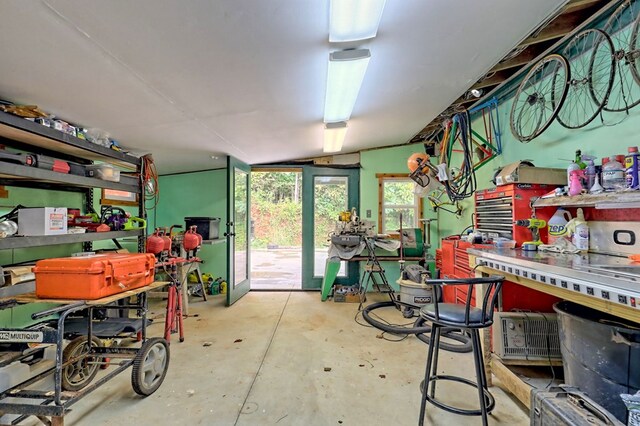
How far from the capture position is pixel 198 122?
9.60 feet

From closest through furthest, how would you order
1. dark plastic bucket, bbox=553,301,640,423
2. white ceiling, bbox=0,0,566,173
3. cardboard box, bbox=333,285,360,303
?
dark plastic bucket, bbox=553,301,640,423 → white ceiling, bbox=0,0,566,173 → cardboard box, bbox=333,285,360,303

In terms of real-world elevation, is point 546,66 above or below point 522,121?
above

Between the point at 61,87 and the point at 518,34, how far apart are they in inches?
128

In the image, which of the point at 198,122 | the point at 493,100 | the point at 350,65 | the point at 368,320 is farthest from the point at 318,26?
the point at 368,320

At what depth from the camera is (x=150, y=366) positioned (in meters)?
2.17

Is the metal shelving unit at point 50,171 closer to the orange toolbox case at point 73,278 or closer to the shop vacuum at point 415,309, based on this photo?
the orange toolbox case at point 73,278

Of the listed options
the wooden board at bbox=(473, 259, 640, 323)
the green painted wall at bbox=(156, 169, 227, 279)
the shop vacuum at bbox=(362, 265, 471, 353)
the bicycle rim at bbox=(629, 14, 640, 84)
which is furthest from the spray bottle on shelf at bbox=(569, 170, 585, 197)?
the green painted wall at bbox=(156, 169, 227, 279)

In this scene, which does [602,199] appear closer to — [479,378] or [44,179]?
[479,378]

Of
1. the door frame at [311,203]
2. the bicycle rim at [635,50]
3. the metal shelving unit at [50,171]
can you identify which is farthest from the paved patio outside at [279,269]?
the bicycle rim at [635,50]

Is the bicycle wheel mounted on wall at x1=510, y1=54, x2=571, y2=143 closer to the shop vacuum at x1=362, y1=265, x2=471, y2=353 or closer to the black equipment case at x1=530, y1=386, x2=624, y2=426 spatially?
the shop vacuum at x1=362, y1=265, x2=471, y2=353

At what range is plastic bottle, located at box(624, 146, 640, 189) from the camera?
161 centimetres

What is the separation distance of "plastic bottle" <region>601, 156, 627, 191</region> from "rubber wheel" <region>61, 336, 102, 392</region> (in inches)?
144

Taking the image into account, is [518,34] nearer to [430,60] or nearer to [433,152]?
[430,60]

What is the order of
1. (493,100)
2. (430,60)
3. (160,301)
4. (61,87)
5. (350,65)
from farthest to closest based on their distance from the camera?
(160,301) → (493,100) → (430,60) → (350,65) → (61,87)
